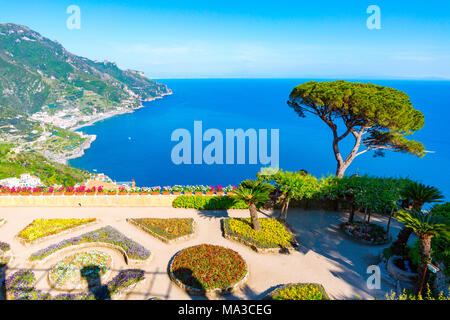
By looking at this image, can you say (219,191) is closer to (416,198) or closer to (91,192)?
(91,192)

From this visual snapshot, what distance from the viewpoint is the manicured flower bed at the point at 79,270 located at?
565 inches

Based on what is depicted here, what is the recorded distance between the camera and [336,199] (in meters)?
23.6

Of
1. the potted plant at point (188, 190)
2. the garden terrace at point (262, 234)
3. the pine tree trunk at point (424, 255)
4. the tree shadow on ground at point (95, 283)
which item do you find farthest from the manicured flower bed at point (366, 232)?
the tree shadow on ground at point (95, 283)

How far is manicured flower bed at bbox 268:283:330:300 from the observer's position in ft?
42.4

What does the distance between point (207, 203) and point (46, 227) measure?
13.2m

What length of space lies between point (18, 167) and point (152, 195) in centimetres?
4042

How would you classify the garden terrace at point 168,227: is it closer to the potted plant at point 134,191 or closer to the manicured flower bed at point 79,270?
the potted plant at point 134,191

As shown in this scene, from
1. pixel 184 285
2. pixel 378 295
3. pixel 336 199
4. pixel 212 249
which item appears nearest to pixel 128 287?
pixel 184 285

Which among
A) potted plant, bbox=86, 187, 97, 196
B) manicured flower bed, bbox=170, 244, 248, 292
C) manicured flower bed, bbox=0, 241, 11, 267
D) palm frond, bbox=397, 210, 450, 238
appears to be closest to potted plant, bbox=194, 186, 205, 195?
manicured flower bed, bbox=170, 244, 248, 292

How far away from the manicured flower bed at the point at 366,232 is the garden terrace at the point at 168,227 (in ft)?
41.4

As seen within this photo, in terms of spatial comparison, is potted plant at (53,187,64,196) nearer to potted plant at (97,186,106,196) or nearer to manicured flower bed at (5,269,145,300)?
potted plant at (97,186,106,196)

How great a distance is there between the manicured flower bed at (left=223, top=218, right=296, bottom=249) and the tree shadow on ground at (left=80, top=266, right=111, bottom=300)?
884 cm

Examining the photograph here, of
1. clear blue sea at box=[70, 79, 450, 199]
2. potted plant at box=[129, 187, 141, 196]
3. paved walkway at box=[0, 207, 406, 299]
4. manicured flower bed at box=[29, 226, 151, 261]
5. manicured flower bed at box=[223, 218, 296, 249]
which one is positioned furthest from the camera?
clear blue sea at box=[70, 79, 450, 199]

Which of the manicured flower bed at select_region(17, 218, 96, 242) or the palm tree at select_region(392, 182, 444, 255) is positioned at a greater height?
the palm tree at select_region(392, 182, 444, 255)
